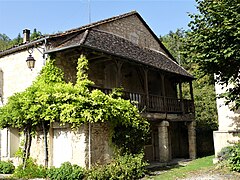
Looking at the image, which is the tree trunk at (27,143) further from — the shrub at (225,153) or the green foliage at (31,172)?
the shrub at (225,153)

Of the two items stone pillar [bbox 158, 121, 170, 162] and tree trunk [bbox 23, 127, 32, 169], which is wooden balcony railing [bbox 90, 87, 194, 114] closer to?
stone pillar [bbox 158, 121, 170, 162]

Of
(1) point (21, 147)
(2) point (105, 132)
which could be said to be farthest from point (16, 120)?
(2) point (105, 132)

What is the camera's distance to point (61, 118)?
11.4 m

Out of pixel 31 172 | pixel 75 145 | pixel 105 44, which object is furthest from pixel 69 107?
pixel 105 44

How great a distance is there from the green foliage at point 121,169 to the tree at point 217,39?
464cm

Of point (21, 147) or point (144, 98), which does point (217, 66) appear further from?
point (21, 147)

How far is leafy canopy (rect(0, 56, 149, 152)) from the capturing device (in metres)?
11.4

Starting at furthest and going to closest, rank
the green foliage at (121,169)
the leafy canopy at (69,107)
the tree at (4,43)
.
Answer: the tree at (4,43) < the leafy canopy at (69,107) < the green foliage at (121,169)

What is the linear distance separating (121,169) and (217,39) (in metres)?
6.09

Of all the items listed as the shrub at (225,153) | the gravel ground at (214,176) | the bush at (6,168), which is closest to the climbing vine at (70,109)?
the bush at (6,168)

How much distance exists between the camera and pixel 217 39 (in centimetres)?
1001

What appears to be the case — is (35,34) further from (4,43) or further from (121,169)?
(121,169)

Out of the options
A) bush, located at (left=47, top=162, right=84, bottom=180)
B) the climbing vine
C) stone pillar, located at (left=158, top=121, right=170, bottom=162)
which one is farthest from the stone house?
the climbing vine

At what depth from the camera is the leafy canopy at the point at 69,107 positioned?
11.4 meters
